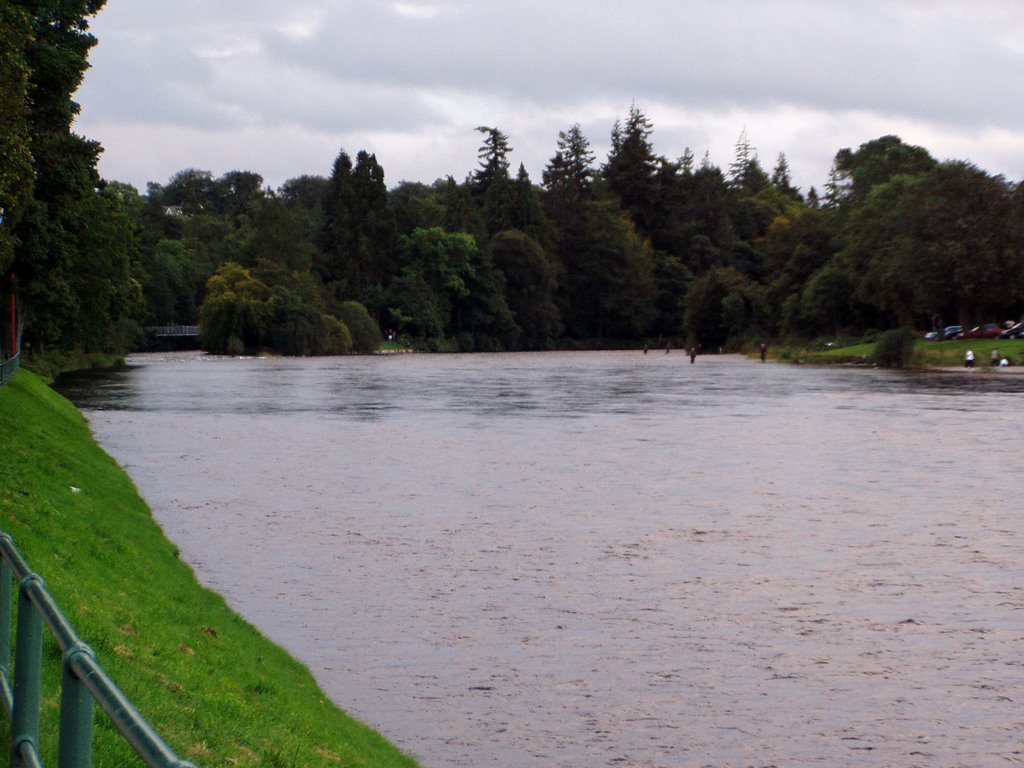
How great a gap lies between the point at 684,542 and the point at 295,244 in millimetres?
132438

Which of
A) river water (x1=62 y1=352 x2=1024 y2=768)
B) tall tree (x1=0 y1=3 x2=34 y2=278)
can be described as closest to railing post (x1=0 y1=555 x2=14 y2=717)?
river water (x1=62 y1=352 x2=1024 y2=768)

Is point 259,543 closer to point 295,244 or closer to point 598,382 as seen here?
point 598,382

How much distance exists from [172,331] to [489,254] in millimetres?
41233

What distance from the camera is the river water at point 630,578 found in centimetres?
1170

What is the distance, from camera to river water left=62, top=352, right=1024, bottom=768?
11.7 metres

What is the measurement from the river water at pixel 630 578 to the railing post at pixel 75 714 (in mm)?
7137

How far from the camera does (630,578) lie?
17.9 meters

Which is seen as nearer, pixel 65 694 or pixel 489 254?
pixel 65 694

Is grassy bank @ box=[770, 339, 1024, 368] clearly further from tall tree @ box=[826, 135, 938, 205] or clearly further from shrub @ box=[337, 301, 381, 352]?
shrub @ box=[337, 301, 381, 352]

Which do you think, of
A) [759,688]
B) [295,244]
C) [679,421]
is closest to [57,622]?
[759,688]

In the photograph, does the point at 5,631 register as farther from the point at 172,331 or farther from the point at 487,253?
the point at 487,253

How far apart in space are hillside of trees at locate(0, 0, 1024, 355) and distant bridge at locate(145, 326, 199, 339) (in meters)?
1.85

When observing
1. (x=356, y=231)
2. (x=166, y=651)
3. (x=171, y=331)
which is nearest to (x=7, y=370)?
(x=166, y=651)

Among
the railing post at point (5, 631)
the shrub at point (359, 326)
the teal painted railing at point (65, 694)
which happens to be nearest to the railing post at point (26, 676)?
the teal painted railing at point (65, 694)
